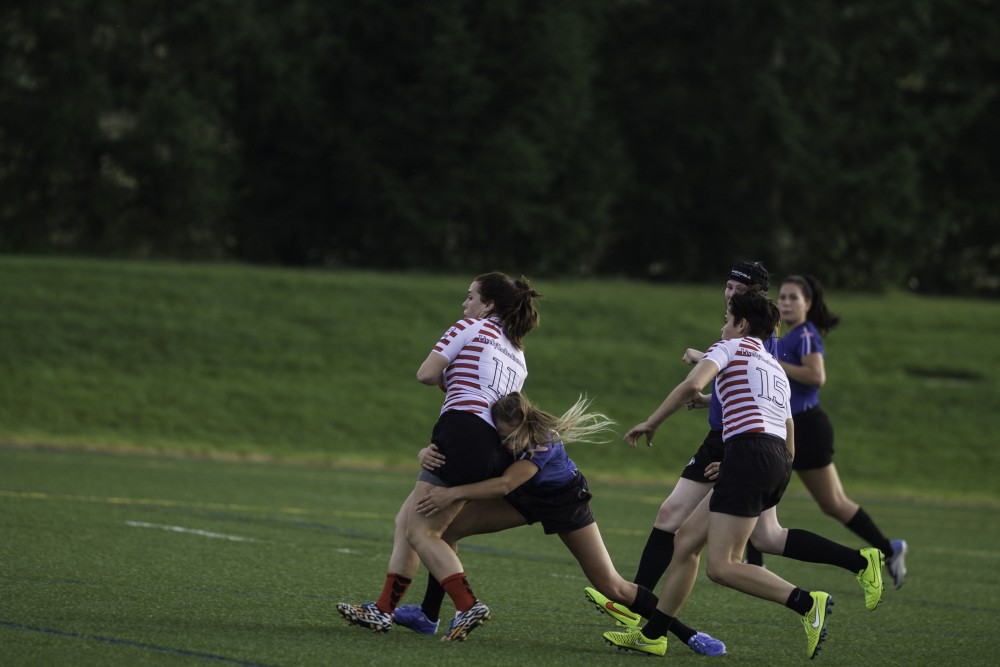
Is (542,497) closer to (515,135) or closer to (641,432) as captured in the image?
(641,432)

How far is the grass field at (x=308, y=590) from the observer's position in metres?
A: 6.49

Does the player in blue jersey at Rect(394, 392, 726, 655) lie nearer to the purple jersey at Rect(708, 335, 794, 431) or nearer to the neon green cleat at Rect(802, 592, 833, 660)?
the neon green cleat at Rect(802, 592, 833, 660)

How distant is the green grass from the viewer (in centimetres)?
2330

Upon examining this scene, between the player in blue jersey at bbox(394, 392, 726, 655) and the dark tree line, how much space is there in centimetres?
3284

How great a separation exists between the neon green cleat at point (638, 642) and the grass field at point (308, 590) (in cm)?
8

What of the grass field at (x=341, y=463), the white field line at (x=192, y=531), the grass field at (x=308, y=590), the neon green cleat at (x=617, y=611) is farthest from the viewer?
the white field line at (x=192, y=531)

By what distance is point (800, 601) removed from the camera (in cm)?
658

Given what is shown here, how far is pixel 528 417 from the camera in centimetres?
668

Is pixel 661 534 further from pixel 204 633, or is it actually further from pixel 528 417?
pixel 204 633

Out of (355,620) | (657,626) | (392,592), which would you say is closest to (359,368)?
(392,592)

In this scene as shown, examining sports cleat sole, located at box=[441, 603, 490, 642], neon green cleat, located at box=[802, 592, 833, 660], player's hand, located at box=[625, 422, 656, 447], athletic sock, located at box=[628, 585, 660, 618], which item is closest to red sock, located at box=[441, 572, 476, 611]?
sports cleat sole, located at box=[441, 603, 490, 642]

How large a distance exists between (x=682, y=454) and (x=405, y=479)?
21.2ft

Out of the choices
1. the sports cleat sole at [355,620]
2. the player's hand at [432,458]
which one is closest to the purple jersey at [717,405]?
the player's hand at [432,458]

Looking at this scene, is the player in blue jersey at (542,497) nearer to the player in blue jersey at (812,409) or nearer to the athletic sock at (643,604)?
the athletic sock at (643,604)
